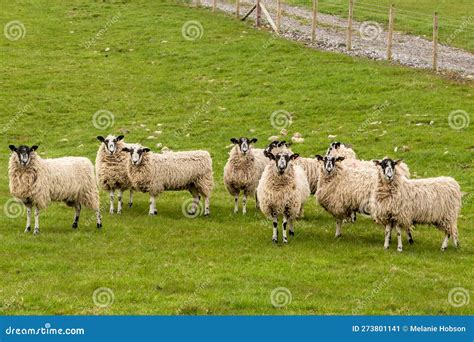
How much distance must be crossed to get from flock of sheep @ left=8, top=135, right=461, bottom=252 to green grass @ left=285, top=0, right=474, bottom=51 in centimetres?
2573

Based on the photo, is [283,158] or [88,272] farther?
[283,158]

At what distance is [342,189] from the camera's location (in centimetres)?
2123

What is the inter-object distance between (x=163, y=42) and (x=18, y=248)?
1168 inches

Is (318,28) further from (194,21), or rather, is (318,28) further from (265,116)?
(265,116)

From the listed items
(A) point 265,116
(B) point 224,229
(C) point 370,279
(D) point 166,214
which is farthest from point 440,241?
(A) point 265,116

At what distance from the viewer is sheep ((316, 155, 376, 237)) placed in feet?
68.8

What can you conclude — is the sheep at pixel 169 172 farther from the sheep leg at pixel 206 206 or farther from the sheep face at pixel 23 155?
the sheep face at pixel 23 155

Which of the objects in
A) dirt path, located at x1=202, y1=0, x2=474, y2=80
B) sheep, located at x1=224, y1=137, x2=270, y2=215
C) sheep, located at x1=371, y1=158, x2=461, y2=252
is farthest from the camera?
dirt path, located at x1=202, y1=0, x2=474, y2=80

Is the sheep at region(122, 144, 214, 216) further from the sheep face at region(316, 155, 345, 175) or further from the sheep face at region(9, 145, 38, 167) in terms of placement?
the sheep face at region(316, 155, 345, 175)

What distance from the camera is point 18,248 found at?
19.3 m

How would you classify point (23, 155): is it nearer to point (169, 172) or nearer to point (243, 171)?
point (169, 172)

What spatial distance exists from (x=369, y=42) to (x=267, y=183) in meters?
26.9

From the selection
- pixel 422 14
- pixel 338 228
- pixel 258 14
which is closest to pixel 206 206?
pixel 338 228

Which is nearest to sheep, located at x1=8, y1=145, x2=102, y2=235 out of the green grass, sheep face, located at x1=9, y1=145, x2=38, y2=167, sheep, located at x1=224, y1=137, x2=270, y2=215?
sheep face, located at x1=9, y1=145, x2=38, y2=167
